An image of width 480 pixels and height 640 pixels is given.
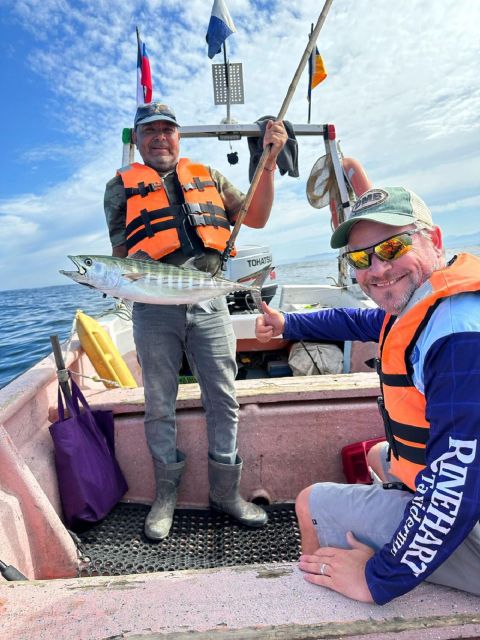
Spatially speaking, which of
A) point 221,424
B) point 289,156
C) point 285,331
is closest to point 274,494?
point 221,424

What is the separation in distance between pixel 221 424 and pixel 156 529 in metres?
0.74

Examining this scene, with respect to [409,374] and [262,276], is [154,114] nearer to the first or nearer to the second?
[409,374]

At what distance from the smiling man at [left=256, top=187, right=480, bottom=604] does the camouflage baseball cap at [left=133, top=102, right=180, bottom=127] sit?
55.5 inches

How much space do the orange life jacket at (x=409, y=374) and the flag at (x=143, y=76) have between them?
575 centimetres

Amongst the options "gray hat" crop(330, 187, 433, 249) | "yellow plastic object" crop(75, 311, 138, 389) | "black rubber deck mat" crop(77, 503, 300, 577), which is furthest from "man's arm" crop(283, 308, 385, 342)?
"yellow plastic object" crop(75, 311, 138, 389)

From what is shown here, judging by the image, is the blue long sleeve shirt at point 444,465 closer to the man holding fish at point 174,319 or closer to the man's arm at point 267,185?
the man holding fish at point 174,319

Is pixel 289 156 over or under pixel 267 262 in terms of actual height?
over

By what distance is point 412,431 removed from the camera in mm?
1461

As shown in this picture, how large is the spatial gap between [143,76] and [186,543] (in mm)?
6013

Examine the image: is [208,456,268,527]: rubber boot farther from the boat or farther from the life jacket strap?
the life jacket strap

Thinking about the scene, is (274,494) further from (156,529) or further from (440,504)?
(440,504)

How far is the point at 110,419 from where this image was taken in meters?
2.72

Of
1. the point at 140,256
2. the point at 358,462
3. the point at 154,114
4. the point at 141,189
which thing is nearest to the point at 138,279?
the point at 140,256

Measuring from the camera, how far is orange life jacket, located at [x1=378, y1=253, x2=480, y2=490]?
4.23ft
